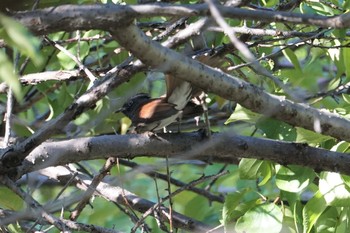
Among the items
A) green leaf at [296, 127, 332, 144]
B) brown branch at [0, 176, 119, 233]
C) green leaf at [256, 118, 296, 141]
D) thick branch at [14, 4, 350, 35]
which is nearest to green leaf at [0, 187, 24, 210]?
brown branch at [0, 176, 119, 233]

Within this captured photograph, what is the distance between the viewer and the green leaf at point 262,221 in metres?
2.70

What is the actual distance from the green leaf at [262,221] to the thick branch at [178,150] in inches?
10.9

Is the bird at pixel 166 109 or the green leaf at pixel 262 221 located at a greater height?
the bird at pixel 166 109

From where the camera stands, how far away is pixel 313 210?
271cm

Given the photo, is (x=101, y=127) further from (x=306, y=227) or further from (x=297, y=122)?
(x=297, y=122)

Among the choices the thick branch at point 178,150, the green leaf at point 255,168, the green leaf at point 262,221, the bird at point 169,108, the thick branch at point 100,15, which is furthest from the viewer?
the green leaf at point 255,168

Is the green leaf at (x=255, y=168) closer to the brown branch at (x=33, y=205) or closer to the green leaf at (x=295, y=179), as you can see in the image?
the green leaf at (x=295, y=179)

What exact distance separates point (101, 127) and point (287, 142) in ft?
4.06

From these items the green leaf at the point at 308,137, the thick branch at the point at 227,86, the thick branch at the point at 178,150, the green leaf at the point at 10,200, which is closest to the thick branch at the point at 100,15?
the thick branch at the point at 227,86

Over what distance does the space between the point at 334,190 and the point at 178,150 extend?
1.91 ft

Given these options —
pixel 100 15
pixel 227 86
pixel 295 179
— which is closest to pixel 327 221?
pixel 295 179

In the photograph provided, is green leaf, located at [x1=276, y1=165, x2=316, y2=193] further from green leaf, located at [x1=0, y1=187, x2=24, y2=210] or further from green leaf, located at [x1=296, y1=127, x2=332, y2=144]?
green leaf, located at [x1=0, y1=187, x2=24, y2=210]

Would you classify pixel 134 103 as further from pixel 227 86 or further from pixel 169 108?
pixel 227 86

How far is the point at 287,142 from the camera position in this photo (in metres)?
2.52
